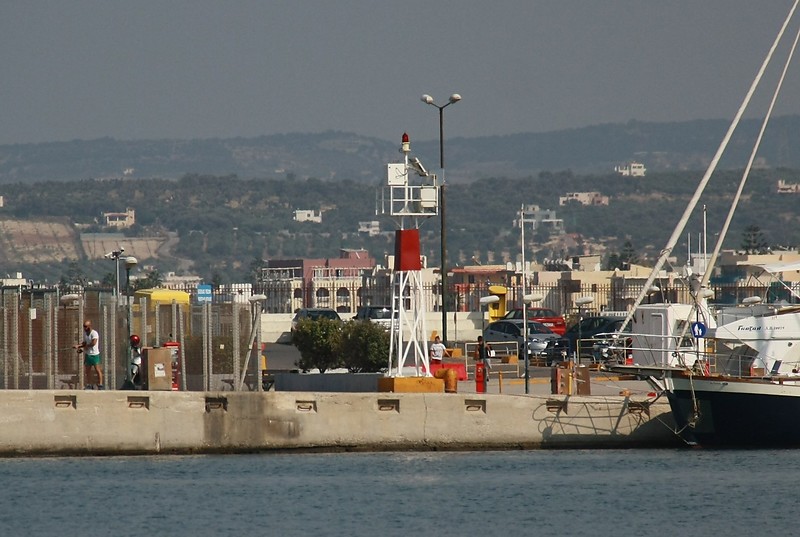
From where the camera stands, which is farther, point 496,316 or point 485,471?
point 496,316

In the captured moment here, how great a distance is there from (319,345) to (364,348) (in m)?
1.61

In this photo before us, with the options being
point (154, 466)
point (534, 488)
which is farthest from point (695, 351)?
point (154, 466)

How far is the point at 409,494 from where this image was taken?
2862 cm

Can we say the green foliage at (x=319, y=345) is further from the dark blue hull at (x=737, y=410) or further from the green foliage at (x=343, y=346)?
the dark blue hull at (x=737, y=410)

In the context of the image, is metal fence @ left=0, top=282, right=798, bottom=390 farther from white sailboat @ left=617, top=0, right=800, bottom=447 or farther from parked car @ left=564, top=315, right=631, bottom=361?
parked car @ left=564, top=315, right=631, bottom=361

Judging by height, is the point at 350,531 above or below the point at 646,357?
below

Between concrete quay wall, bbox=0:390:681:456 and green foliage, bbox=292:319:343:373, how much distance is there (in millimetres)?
12464

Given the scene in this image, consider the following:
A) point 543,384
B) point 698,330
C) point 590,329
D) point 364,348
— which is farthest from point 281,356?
point 698,330

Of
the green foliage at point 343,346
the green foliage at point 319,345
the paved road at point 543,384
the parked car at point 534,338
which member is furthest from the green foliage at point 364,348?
the parked car at point 534,338

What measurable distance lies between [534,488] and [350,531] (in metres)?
4.50

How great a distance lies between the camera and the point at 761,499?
27750mm

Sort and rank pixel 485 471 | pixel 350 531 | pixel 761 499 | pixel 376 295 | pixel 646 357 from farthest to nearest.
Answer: pixel 376 295 < pixel 646 357 < pixel 485 471 < pixel 761 499 < pixel 350 531

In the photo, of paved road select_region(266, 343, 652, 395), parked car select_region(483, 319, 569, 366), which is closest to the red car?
parked car select_region(483, 319, 569, 366)

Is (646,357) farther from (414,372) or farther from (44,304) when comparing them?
(44,304)
